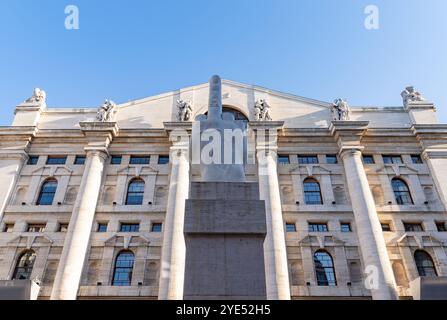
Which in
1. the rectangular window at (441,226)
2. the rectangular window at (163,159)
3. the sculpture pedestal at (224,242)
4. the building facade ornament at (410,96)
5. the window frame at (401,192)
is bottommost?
the sculpture pedestal at (224,242)

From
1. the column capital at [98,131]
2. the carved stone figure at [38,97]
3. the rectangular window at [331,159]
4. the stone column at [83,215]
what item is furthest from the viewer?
the carved stone figure at [38,97]

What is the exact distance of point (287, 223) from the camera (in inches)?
1200

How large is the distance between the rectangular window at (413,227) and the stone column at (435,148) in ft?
11.8

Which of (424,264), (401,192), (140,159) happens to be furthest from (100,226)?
(401,192)

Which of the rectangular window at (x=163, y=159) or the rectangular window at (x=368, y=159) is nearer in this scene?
the rectangular window at (x=368, y=159)

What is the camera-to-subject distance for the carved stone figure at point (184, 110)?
3531 centimetres

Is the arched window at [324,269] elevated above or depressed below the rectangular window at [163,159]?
below

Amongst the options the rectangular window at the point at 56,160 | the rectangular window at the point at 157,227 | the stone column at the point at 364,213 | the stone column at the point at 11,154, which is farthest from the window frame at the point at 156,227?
the stone column at the point at 364,213

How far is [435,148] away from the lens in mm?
33500

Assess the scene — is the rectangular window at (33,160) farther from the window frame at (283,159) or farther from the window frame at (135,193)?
the window frame at (283,159)

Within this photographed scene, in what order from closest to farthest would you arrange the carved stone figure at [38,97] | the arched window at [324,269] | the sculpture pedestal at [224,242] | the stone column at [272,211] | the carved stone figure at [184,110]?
the sculpture pedestal at [224,242], the stone column at [272,211], the arched window at [324,269], the carved stone figure at [184,110], the carved stone figure at [38,97]

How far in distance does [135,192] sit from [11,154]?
41.6 feet

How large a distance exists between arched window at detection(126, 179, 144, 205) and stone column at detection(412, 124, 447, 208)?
87.3 feet

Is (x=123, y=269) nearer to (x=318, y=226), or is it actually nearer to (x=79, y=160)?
(x=79, y=160)
